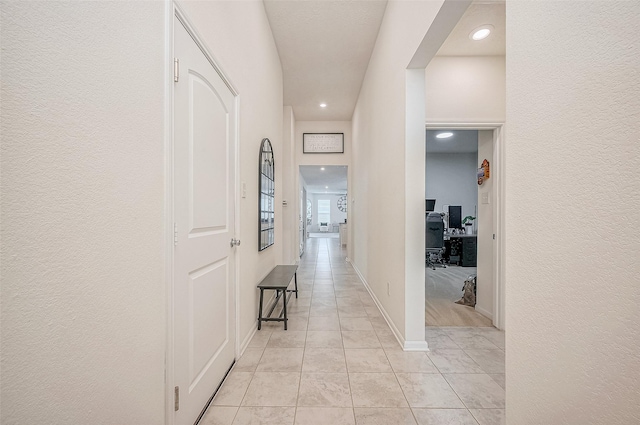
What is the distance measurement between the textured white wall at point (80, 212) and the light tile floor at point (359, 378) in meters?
0.72

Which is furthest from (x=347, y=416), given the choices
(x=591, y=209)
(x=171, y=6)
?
(x=171, y=6)

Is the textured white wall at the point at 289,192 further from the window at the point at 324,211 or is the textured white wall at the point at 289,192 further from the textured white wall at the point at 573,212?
the window at the point at 324,211

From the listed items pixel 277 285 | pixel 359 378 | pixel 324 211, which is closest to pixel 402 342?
pixel 359 378

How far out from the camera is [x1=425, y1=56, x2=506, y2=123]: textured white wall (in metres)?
2.79

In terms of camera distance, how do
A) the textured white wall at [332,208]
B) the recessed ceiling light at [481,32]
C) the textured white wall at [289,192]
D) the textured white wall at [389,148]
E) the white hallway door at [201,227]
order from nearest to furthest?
the white hallway door at [201,227], the textured white wall at [389,148], the recessed ceiling light at [481,32], the textured white wall at [289,192], the textured white wall at [332,208]

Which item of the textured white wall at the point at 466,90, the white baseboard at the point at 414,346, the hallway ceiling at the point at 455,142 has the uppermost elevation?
the hallway ceiling at the point at 455,142

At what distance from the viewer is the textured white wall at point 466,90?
2791 millimetres

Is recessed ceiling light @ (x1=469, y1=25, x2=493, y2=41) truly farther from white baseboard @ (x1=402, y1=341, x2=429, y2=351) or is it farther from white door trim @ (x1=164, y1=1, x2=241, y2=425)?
white baseboard @ (x1=402, y1=341, x2=429, y2=351)

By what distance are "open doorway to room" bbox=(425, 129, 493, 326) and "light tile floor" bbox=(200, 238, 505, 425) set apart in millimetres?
555

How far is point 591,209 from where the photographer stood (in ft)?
2.25

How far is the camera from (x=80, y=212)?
2.30ft

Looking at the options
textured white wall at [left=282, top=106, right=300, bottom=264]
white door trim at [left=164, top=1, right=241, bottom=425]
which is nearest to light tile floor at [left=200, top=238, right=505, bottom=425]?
white door trim at [left=164, top=1, right=241, bottom=425]

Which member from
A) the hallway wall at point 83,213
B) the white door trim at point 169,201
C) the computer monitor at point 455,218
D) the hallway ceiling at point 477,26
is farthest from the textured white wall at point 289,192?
the hallway wall at point 83,213

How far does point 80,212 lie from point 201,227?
75cm
